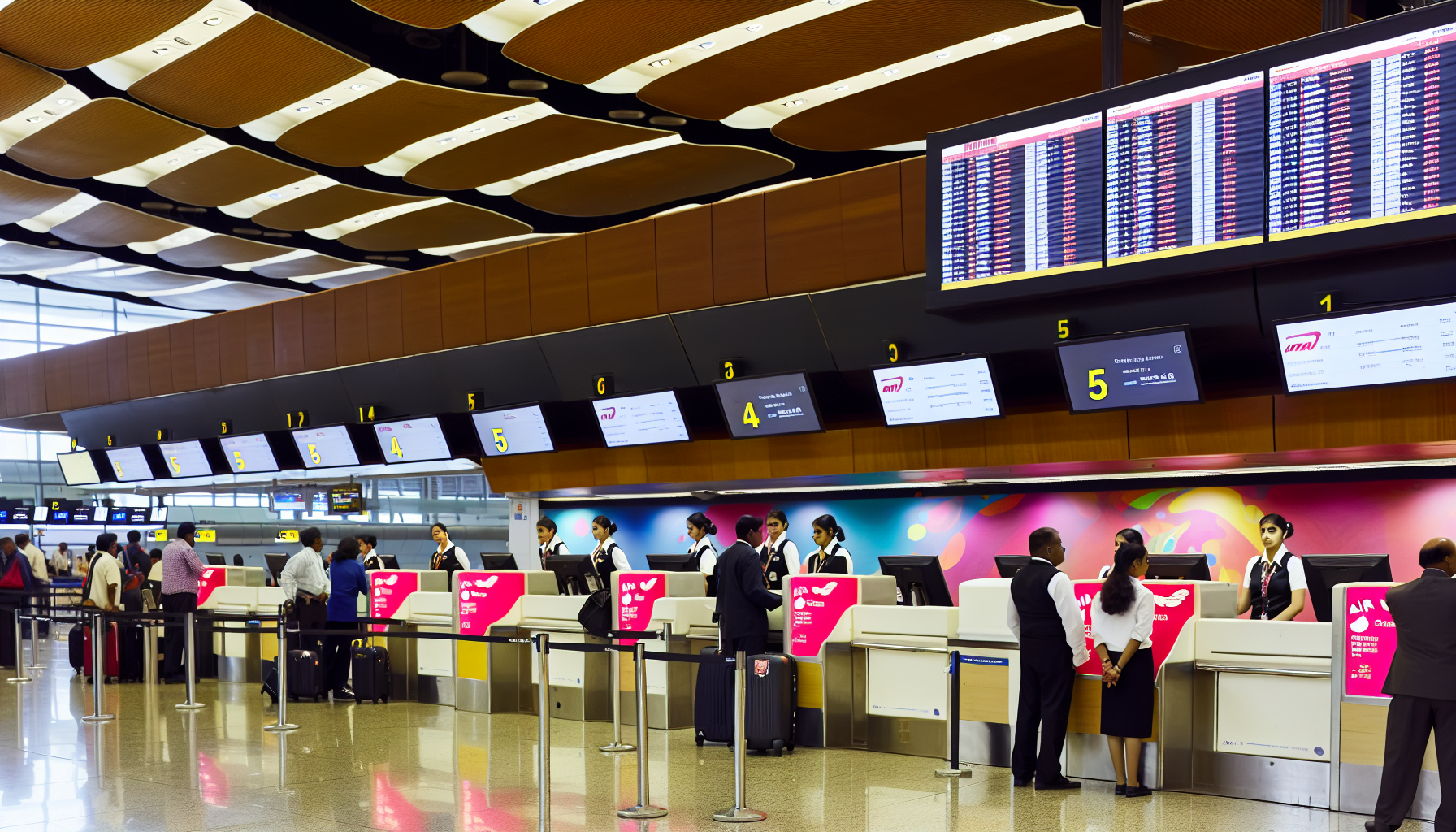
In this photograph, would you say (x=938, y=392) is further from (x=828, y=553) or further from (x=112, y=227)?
(x=112, y=227)

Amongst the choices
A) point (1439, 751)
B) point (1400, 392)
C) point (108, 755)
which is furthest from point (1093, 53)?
point (108, 755)

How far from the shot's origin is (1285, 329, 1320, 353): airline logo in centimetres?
727

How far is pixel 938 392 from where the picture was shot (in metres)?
9.30

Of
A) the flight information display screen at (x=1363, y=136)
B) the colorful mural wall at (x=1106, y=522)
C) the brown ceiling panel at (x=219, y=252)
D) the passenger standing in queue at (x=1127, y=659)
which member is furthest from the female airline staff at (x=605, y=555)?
the brown ceiling panel at (x=219, y=252)

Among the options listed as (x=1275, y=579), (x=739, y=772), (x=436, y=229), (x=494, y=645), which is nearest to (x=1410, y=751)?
(x=1275, y=579)

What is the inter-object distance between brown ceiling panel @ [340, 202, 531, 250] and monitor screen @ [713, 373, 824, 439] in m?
6.54

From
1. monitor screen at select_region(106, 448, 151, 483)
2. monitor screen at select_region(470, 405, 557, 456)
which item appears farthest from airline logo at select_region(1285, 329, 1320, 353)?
monitor screen at select_region(106, 448, 151, 483)

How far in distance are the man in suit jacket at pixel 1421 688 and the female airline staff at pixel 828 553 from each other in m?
4.43

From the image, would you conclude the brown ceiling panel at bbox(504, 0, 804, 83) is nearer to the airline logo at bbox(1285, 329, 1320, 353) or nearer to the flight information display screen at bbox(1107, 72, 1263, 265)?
the flight information display screen at bbox(1107, 72, 1263, 265)

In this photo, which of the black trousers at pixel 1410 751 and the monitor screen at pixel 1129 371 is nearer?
the black trousers at pixel 1410 751

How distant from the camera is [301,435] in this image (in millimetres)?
15109

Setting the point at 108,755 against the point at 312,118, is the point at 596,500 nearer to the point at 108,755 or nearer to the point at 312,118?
the point at 312,118

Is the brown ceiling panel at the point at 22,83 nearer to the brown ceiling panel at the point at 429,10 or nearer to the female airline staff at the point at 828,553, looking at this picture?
the brown ceiling panel at the point at 429,10

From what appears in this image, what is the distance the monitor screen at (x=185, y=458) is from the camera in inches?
657
